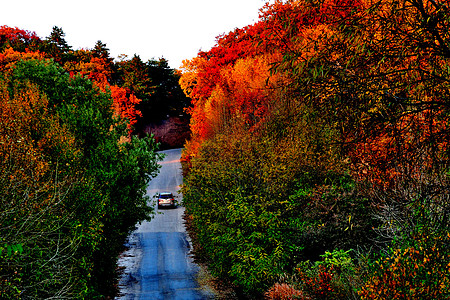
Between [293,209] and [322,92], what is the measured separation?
39.5 ft

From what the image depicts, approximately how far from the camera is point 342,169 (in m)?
16.6

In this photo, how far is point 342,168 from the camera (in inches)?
645

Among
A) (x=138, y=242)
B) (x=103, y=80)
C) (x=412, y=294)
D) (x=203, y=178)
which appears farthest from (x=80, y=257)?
(x=103, y=80)

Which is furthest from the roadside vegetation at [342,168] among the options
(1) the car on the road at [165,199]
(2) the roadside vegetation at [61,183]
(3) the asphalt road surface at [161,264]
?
(1) the car on the road at [165,199]

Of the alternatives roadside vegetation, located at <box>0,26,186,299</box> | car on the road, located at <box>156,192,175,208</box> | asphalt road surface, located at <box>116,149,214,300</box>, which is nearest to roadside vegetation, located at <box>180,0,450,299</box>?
asphalt road surface, located at <box>116,149,214,300</box>

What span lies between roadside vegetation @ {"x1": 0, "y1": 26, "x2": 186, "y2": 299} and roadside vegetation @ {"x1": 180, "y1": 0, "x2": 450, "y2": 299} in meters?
4.08

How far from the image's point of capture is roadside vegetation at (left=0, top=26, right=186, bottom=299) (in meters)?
8.77

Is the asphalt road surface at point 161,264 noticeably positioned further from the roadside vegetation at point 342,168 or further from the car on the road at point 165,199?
the roadside vegetation at point 342,168

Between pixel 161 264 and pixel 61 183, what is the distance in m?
17.0

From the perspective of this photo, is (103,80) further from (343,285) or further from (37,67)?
(343,285)

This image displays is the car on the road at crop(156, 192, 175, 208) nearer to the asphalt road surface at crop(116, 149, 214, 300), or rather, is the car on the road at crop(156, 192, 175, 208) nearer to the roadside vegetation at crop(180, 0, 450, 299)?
the asphalt road surface at crop(116, 149, 214, 300)

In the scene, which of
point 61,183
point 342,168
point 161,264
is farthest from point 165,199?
point 61,183

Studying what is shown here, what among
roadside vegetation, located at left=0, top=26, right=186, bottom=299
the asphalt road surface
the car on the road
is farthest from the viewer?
the car on the road

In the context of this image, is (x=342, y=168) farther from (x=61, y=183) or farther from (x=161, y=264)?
(x=161, y=264)
